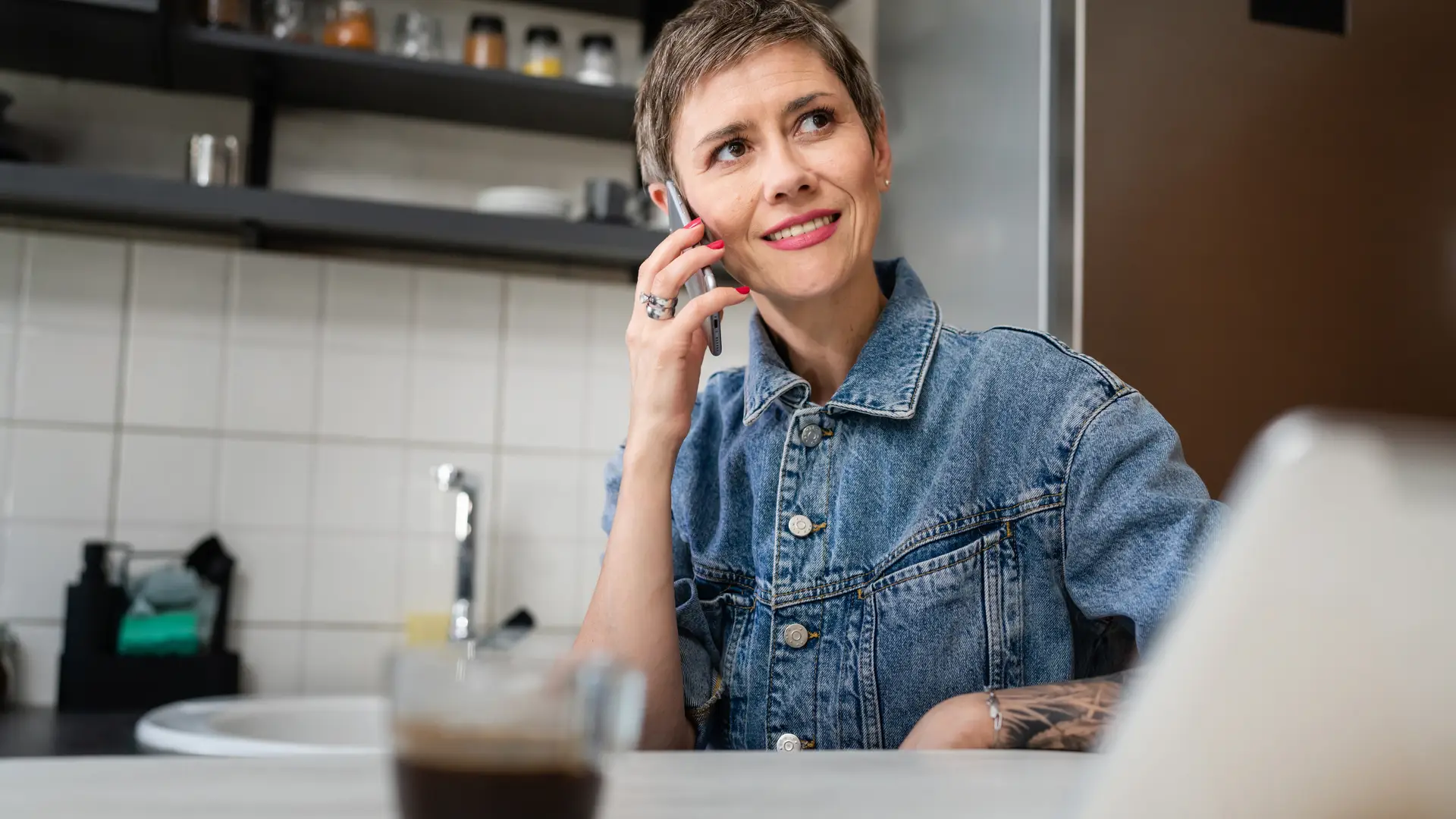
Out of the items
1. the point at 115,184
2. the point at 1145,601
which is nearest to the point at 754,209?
the point at 1145,601

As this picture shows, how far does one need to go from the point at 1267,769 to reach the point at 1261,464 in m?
0.09

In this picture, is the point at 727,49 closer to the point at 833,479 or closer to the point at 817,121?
the point at 817,121

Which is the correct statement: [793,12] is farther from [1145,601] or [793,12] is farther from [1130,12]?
[1130,12]

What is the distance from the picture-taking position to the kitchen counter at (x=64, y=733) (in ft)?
4.73

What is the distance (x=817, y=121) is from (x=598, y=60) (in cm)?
102

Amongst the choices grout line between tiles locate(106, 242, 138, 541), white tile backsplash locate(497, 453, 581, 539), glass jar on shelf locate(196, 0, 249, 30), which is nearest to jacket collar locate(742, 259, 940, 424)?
white tile backsplash locate(497, 453, 581, 539)

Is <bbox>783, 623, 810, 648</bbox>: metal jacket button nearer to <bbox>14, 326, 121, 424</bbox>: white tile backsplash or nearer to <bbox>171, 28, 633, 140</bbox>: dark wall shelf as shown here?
<bbox>171, 28, 633, 140</bbox>: dark wall shelf

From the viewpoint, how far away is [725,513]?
3.91 ft

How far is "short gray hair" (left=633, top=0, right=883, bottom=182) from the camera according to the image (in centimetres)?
120

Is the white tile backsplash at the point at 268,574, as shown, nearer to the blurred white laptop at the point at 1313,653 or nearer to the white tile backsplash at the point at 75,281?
the white tile backsplash at the point at 75,281

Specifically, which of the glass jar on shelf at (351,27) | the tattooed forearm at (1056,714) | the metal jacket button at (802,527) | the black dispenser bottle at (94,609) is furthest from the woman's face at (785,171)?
the black dispenser bottle at (94,609)

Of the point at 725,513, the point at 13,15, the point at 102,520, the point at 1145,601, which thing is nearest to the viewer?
the point at 1145,601

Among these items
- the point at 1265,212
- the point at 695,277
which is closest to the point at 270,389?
the point at 695,277

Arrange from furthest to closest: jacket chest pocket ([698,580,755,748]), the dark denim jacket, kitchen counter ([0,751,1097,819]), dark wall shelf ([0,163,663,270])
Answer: dark wall shelf ([0,163,663,270]) < jacket chest pocket ([698,580,755,748]) < the dark denim jacket < kitchen counter ([0,751,1097,819])
